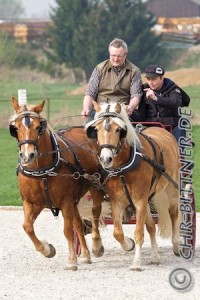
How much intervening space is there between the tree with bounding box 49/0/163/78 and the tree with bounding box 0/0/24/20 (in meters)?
93.0

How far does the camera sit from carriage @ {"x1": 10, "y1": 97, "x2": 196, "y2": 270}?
8.52m

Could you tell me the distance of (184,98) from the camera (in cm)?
1026

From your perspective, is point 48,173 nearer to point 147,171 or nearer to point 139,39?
point 147,171

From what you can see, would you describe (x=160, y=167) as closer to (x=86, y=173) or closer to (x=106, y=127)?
(x=86, y=173)

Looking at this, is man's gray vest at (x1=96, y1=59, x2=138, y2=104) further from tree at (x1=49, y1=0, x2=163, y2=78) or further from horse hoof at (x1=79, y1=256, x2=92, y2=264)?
tree at (x1=49, y1=0, x2=163, y2=78)

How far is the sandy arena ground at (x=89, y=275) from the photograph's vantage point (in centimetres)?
755

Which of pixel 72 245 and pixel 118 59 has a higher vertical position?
pixel 118 59

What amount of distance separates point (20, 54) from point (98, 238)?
56.0 meters

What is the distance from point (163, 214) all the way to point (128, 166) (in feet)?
3.93

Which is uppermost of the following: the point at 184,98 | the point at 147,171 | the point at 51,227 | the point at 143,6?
the point at 143,6

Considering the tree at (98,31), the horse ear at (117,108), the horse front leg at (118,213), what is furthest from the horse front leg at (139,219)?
the tree at (98,31)

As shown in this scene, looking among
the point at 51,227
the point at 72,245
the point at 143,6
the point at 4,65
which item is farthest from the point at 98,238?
the point at 143,6

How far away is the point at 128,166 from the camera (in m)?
8.73

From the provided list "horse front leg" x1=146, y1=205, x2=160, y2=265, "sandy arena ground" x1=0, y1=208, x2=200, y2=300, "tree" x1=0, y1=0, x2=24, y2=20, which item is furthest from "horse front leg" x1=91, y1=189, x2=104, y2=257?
"tree" x1=0, y1=0, x2=24, y2=20
